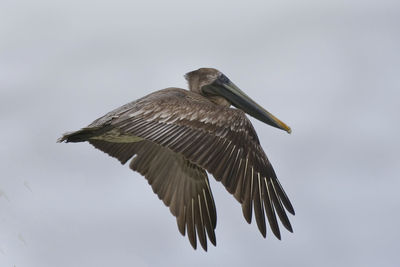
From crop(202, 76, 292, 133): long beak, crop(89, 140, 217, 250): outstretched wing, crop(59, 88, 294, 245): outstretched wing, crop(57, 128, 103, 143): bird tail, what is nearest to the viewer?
crop(59, 88, 294, 245): outstretched wing

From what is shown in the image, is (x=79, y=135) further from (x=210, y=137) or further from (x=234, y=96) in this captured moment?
(x=234, y=96)

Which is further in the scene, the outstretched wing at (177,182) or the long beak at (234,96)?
the long beak at (234,96)

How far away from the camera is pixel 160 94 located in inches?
615

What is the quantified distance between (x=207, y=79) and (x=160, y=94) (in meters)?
1.46

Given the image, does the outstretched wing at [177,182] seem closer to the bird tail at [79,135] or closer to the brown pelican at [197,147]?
the brown pelican at [197,147]

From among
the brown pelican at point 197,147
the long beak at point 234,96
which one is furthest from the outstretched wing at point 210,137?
the long beak at point 234,96

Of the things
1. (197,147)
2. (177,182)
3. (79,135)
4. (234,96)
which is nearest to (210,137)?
(197,147)

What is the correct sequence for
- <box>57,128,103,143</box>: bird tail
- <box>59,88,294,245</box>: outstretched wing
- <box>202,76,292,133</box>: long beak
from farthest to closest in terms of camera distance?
<box>202,76,292,133</box>: long beak → <box>57,128,103,143</box>: bird tail → <box>59,88,294,245</box>: outstretched wing

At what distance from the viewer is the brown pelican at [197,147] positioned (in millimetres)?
13852

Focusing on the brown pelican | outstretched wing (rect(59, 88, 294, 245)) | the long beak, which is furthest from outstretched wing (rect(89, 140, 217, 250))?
the long beak

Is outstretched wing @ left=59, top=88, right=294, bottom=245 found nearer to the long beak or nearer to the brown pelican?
the brown pelican

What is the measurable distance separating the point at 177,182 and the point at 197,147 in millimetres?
1859

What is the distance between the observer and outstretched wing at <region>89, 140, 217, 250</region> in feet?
50.7

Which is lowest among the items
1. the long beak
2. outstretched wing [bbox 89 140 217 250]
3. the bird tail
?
outstretched wing [bbox 89 140 217 250]
